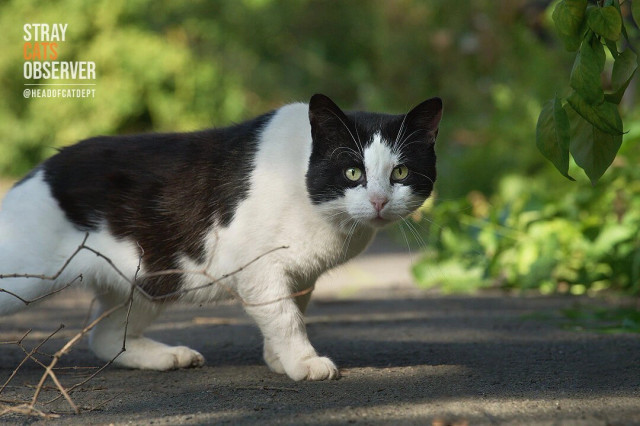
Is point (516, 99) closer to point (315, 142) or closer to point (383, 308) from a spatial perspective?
point (383, 308)

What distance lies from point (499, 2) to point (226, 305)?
19.9 ft

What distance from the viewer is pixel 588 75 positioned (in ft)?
6.98

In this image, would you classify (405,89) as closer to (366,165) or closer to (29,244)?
(366,165)

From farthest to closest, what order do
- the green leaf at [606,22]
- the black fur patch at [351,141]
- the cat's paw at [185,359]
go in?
the cat's paw at [185,359], the black fur patch at [351,141], the green leaf at [606,22]

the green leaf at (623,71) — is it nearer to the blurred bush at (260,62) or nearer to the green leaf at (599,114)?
the green leaf at (599,114)

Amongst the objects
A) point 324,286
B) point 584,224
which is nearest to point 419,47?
point 324,286

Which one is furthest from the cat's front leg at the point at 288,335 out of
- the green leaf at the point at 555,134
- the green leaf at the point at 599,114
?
the green leaf at the point at 599,114

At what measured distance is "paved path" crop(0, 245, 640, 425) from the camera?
220 centimetres

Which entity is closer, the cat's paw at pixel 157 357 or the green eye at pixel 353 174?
the green eye at pixel 353 174

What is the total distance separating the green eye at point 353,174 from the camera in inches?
106

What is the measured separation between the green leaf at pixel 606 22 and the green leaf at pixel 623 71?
12 centimetres

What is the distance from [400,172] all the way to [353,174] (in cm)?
17

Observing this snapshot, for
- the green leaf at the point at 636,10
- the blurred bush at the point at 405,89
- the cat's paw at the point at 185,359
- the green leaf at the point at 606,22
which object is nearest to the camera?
the green leaf at the point at 606,22

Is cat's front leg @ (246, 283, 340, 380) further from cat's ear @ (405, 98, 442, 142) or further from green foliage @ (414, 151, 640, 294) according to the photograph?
green foliage @ (414, 151, 640, 294)
